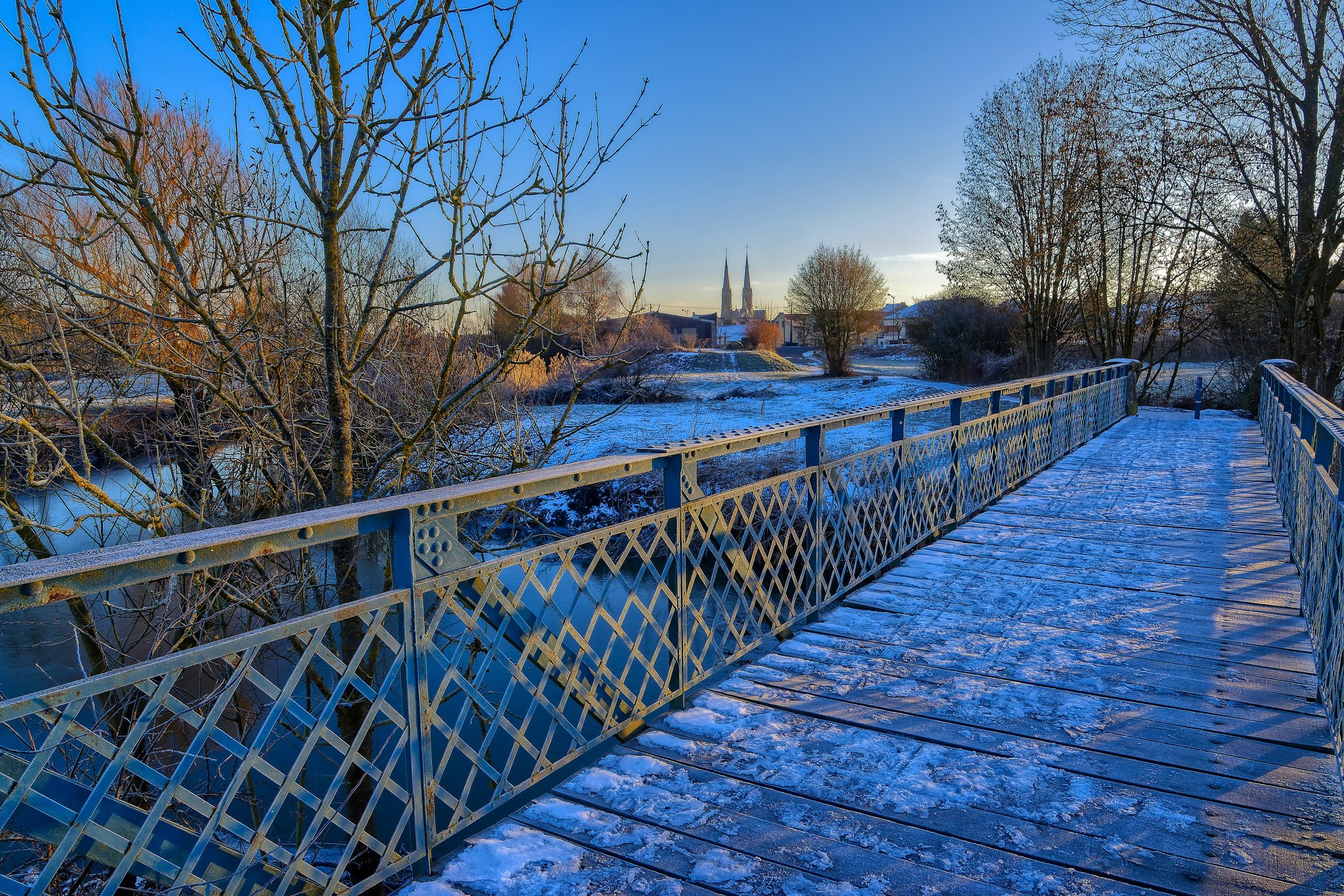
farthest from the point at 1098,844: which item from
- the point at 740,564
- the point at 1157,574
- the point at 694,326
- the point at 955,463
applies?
the point at 694,326

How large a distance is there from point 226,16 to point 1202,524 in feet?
25.9

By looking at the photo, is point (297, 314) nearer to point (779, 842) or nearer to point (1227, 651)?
point (779, 842)

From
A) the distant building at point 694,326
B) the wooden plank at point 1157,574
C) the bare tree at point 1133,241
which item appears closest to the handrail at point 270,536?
the wooden plank at point 1157,574

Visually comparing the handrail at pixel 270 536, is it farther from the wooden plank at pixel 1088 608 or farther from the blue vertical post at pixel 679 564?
the wooden plank at pixel 1088 608

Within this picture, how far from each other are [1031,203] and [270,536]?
2227 centimetres

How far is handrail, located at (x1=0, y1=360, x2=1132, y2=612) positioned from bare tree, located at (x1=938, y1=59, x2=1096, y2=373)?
20310 mm

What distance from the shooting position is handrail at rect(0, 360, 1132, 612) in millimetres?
1437

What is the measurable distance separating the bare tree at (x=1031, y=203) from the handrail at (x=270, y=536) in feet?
66.6

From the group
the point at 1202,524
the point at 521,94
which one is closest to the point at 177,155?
the point at 521,94

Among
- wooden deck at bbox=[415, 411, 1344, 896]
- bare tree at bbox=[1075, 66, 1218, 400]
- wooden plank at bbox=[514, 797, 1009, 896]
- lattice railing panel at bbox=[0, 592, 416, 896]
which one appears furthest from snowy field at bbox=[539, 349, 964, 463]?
lattice railing panel at bbox=[0, 592, 416, 896]

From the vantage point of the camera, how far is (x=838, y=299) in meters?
36.1

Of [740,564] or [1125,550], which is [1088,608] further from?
[740,564]

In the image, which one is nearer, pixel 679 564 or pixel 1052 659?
pixel 679 564

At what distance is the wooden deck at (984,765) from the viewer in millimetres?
2250
